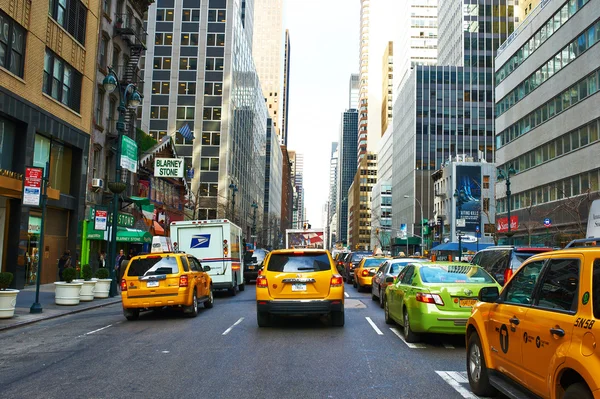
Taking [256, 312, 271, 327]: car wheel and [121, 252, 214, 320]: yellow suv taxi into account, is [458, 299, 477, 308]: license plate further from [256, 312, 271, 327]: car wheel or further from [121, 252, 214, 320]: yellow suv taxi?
[121, 252, 214, 320]: yellow suv taxi

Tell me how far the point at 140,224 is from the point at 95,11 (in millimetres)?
12923

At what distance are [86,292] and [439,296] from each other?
14421mm

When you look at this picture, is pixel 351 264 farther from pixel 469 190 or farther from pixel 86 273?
pixel 469 190

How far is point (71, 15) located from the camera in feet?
89.1

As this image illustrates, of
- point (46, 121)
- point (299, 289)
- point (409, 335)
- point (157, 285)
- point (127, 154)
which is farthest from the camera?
point (46, 121)

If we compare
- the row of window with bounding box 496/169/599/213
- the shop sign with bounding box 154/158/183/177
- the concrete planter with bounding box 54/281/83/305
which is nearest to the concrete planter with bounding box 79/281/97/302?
the concrete planter with bounding box 54/281/83/305

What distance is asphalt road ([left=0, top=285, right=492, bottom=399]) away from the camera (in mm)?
6961

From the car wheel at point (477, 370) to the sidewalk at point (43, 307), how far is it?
10782 millimetres

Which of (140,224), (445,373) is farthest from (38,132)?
(445,373)

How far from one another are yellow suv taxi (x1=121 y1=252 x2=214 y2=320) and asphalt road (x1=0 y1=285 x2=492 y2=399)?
0.73 metres

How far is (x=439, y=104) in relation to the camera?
358 ft

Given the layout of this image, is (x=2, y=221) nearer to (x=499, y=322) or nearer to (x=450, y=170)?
(x=499, y=322)

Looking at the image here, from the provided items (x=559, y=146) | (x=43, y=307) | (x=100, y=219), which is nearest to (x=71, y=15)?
(x=100, y=219)

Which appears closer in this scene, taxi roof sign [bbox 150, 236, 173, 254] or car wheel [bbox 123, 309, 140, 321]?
car wheel [bbox 123, 309, 140, 321]
